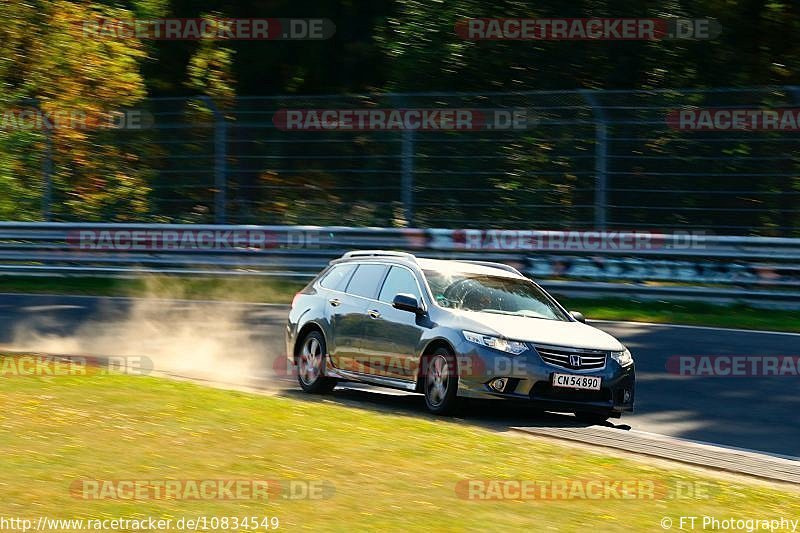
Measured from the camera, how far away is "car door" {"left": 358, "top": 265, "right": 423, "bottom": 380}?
12.5 metres

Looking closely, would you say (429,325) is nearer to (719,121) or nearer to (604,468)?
(604,468)

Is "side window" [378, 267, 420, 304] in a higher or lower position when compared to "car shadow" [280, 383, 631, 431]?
higher

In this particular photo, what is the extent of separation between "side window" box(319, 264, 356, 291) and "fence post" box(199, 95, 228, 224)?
10.0 m

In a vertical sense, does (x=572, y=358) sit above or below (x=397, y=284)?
below

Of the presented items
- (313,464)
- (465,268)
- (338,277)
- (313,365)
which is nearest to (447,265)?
(465,268)

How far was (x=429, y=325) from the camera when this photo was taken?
12352 millimetres

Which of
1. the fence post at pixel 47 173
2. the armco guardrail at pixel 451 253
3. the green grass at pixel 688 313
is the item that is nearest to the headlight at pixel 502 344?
the green grass at pixel 688 313

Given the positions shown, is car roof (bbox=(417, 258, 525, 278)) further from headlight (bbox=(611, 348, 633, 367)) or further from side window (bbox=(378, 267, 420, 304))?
headlight (bbox=(611, 348, 633, 367))

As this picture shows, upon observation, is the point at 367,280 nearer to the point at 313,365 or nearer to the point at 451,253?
the point at 313,365

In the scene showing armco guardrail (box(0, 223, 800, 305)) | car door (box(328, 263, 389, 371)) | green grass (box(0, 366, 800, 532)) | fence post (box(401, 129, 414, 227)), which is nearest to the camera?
green grass (box(0, 366, 800, 532))

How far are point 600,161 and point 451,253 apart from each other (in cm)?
268

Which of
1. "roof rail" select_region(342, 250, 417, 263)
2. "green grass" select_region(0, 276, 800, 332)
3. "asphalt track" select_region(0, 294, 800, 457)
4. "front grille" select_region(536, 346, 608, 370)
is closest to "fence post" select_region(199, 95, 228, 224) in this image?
"green grass" select_region(0, 276, 800, 332)

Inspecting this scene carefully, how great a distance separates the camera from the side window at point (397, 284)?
42.5ft

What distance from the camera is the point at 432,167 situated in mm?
22516
